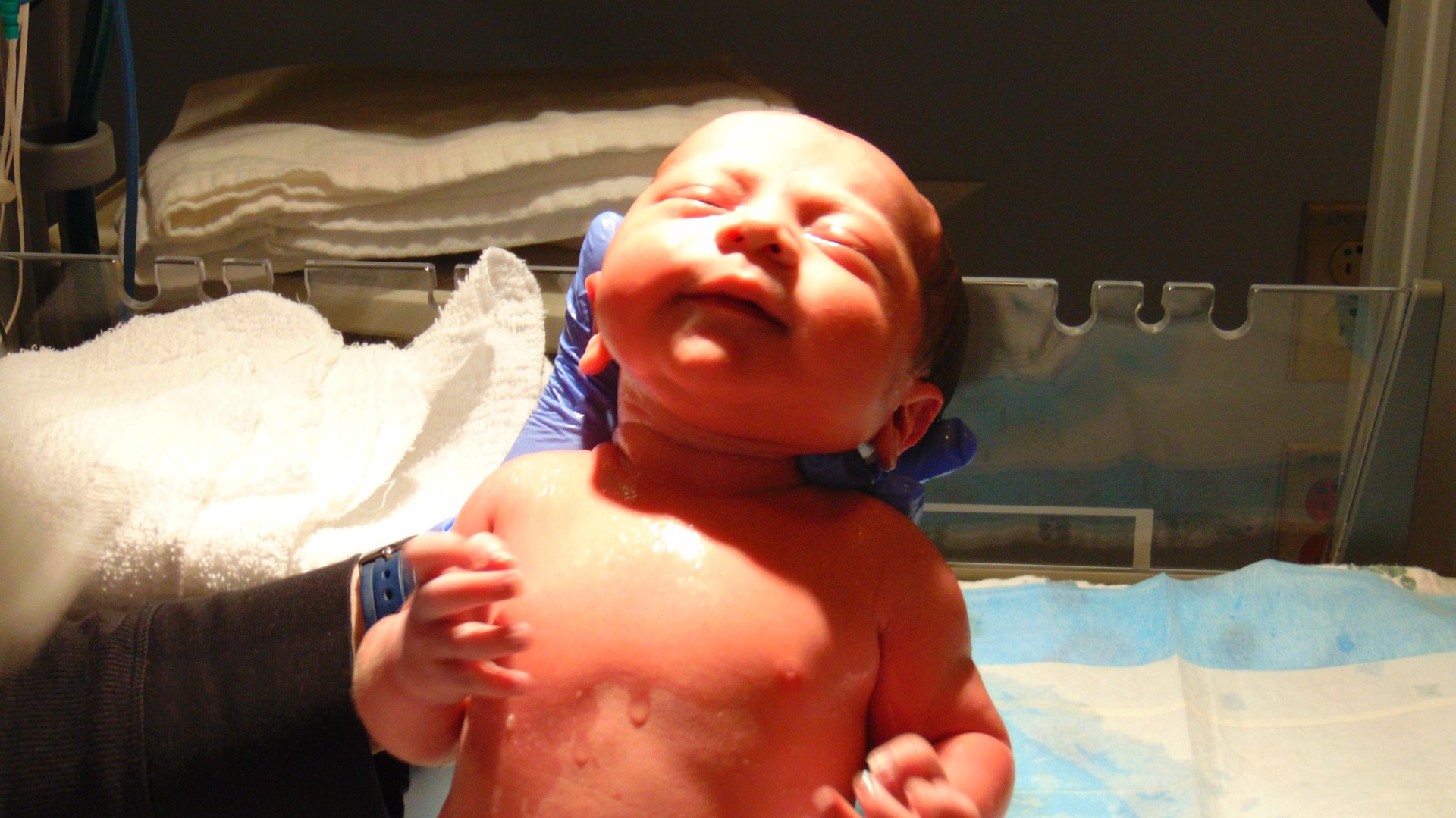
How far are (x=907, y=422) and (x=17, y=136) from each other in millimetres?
764

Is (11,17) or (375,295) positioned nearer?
(11,17)

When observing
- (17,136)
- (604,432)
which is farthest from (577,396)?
(17,136)

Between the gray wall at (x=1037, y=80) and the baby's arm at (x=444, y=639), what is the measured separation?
1005 millimetres

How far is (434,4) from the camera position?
4.71ft

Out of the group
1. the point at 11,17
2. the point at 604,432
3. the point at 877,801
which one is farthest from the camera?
the point at 11,17

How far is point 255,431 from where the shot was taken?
32.3 inches

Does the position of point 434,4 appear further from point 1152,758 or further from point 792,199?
point 1152,758

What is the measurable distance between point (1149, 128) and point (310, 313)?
0.99 meters

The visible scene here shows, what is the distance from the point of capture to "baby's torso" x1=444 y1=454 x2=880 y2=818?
0.57 meters

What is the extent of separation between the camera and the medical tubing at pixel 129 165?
1034 millimetres

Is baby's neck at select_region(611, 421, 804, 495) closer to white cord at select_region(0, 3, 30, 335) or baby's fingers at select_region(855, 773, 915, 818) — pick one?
baby's fingers at select_region(855, 773, 915, 818)

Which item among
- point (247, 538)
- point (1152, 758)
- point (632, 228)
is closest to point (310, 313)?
point (247, 538)

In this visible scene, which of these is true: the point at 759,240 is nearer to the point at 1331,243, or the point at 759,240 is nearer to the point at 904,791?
the point at 904,791

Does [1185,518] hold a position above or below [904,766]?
below
